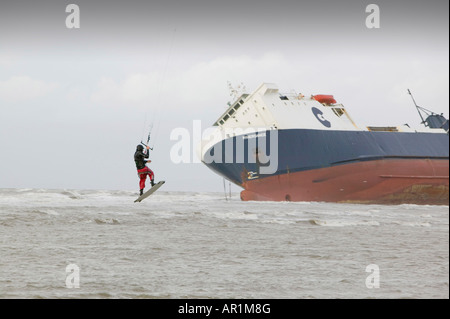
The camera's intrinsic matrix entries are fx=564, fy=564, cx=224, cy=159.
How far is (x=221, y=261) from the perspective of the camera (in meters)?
8.64

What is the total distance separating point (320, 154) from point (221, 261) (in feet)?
66.6

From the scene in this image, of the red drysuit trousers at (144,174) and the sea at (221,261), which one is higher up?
the red drysuit trousers at (144,174)

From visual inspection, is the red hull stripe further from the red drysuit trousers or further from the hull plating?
the red drysuit trousers

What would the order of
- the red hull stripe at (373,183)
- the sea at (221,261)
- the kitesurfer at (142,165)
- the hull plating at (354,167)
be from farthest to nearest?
the hull plating at (354,167) → the red hull stripe at (373,183) → the kitesurfer at (142,165) → the sea at (221,261)

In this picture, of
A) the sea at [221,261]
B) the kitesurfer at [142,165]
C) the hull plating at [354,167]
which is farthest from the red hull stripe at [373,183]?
the kitesurfer at [142,165]

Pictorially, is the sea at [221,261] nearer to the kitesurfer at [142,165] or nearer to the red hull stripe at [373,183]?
the kitesurfer at [142,165]

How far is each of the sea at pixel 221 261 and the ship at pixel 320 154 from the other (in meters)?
12.5

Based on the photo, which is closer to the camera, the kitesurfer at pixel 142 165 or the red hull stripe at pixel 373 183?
the kitesurfer at pixel 142 165

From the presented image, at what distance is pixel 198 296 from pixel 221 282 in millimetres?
772

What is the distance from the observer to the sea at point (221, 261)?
21.1 ft

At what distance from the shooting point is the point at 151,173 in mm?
15477

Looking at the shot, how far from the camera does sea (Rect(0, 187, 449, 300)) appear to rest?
6426mm

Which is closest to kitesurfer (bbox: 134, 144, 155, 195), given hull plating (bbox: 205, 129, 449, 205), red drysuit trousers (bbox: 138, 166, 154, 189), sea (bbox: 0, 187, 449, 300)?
red drysuit trousers (bbox: 138, 166, 154, 189)
